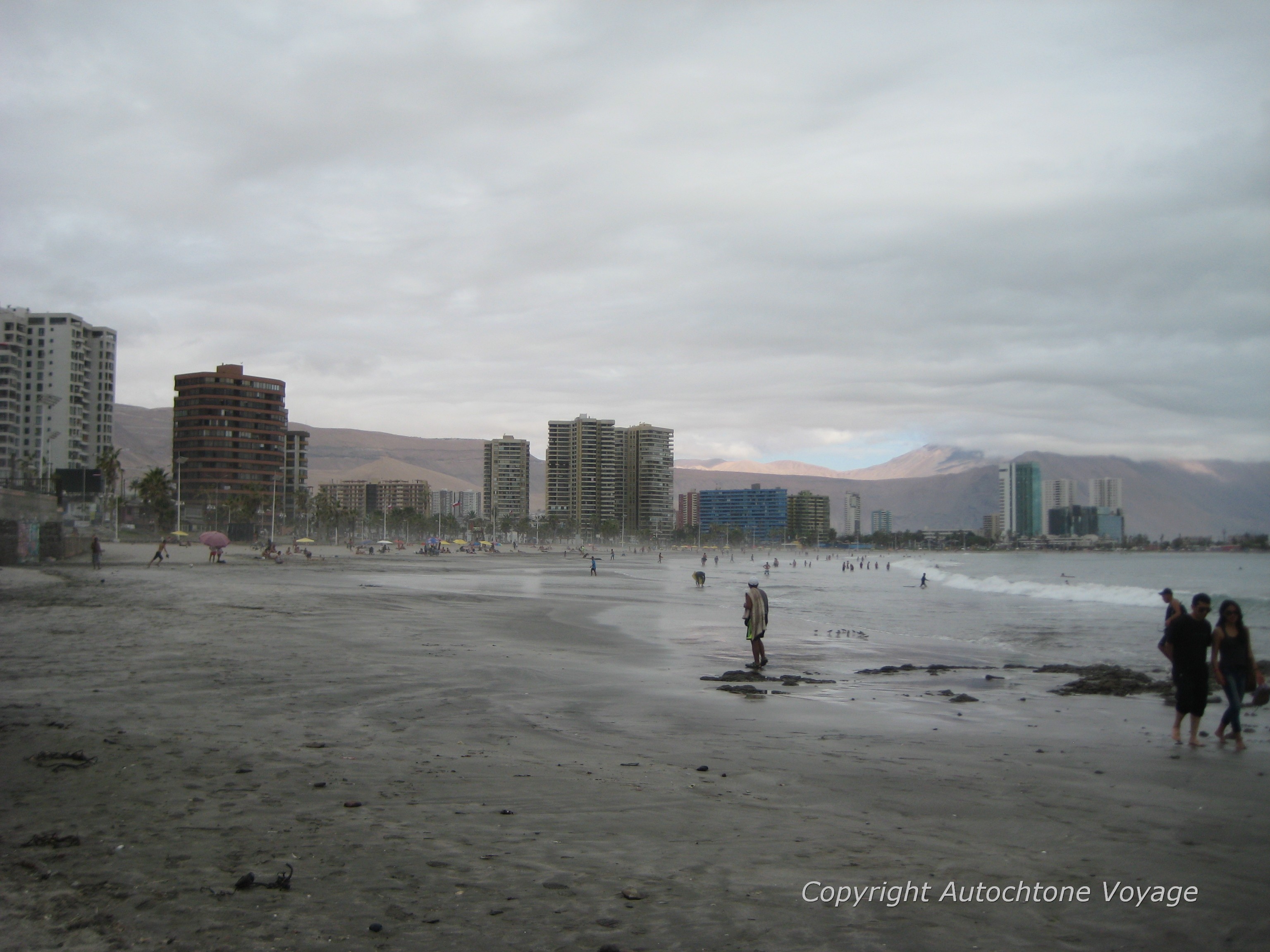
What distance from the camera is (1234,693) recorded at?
980 centimetres

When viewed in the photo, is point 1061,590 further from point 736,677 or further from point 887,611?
point 736,677

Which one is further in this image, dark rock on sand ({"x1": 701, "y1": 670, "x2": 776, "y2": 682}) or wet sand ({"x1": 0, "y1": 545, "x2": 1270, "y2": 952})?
dark rock on sand ({"x1": 701, "y1": 670, "x2": 776, "y2": 682})

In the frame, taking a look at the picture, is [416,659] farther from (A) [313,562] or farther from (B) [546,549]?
(B) [546,549]

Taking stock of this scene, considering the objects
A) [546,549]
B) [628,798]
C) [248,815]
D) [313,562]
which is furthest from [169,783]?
[546,549]

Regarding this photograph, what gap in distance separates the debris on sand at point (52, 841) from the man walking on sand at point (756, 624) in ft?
40.4

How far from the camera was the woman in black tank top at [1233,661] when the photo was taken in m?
9.72

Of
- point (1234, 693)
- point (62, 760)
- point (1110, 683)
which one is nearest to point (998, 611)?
point (1110, 683)

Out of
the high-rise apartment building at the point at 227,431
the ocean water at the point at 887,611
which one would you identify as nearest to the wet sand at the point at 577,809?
the ocean water at the point at 887,611

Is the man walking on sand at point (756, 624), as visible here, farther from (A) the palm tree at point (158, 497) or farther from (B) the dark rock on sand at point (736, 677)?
(A) the palm tree at point (158, 497)

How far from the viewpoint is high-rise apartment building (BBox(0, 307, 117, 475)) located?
515ft

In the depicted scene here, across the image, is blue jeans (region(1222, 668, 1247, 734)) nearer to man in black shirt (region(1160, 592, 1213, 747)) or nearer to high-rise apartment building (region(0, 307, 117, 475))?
man in black shirt (region(1160, 592, 1213, 747))

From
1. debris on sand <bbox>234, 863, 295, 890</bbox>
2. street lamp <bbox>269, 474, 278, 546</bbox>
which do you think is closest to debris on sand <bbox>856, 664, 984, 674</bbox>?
debris on sand <bbox>234, 863, 295, 890</bbox>

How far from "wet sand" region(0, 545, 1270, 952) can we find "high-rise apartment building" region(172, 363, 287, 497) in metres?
186

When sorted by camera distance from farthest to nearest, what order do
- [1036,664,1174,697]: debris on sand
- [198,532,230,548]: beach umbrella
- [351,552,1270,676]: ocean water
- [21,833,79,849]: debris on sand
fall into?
[198,532,230,548]: beach umbrella < [351,552,1270,676]: ocean water < [1036,664,1174,697]: debris on sand < [21,833,79,849]: debris on sand
